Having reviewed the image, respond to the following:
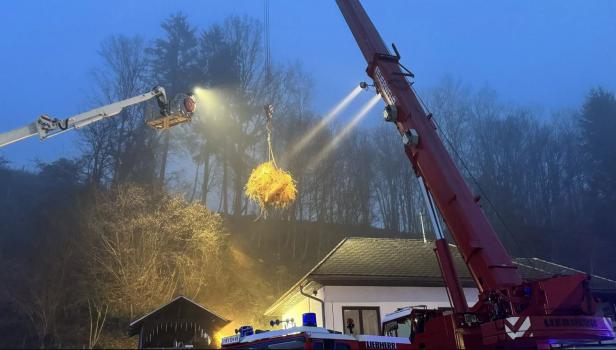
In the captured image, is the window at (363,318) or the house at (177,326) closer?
the house at (177,326)

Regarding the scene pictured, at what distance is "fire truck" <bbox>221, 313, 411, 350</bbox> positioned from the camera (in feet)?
24.2

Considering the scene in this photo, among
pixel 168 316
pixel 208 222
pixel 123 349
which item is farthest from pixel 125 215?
pixel 168 316

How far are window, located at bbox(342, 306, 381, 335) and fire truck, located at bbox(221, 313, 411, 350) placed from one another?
8.94m

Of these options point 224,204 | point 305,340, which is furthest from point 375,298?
point 224,204

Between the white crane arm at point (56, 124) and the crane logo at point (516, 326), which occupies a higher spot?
the white crane arm at point (56, 124)

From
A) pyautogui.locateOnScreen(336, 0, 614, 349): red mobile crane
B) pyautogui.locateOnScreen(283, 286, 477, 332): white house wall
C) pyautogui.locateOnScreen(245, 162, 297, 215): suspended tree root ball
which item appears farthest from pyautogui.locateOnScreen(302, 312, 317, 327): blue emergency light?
pyautogui.locateOnScreen(283, 286, 477, 332): white house wall

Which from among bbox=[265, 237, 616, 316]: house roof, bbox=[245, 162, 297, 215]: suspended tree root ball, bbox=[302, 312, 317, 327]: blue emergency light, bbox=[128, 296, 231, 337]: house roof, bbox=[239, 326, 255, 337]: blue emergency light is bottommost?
bbox=[239, 326, 255, 337]: blue emergency light

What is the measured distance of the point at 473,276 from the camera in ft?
29.0

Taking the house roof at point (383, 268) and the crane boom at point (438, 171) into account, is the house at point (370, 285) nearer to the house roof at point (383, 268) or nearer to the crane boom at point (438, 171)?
the house roof at point (383, 268)

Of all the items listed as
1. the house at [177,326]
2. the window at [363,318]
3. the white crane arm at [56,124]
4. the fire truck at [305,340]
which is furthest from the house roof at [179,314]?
the fire truck at [305,340]

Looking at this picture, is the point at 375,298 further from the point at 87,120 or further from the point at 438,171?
the point at 87,120

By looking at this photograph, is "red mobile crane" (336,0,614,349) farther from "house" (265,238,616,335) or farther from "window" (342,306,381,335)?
"window" (342,306,381,335)

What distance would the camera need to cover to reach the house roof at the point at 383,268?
17.3m

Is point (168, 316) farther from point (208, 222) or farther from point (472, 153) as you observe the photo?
point (472, 153)
